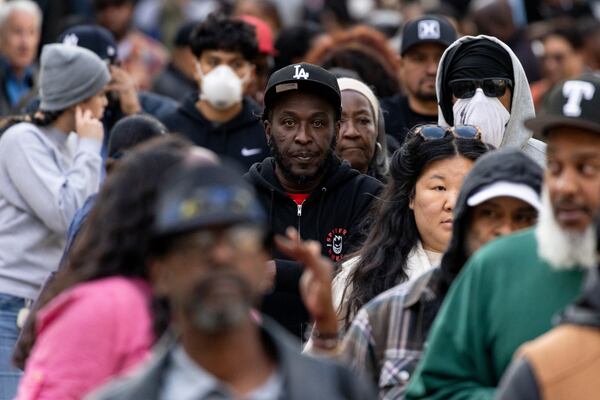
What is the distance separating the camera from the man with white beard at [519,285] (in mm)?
4707

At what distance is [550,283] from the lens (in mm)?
4727

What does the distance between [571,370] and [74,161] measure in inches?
186

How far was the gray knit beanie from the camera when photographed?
8703mm

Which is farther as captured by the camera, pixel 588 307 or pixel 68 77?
pixel 68 77

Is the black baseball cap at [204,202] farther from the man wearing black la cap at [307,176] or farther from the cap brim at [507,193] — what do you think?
the man wearing black la cap at [307,176]

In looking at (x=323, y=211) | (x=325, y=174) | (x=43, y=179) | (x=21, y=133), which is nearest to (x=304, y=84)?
(x=325, y=174)

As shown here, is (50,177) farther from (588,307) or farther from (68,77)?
(588,307)

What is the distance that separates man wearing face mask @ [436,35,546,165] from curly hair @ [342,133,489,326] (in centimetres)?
81

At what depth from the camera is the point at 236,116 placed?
9.50m

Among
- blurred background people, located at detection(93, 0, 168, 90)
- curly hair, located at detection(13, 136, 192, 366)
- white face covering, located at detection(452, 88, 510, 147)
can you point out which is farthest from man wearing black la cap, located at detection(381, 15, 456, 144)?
curly hair, located at detection(13, 136, 192, 366)

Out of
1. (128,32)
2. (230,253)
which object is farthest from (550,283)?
(128,32)

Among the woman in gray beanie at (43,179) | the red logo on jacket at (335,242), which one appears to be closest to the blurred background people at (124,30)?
the woman in gray beanie at (43,179)

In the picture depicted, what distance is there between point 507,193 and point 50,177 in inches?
143

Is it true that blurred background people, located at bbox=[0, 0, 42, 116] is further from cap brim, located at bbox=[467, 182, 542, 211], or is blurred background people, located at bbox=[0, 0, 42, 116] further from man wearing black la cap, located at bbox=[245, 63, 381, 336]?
cap brim, located at bbox=[467, 182, 542, 211]
